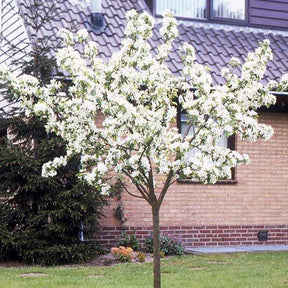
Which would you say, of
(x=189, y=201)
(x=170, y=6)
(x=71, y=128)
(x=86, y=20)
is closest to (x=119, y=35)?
(x=86, y=20)

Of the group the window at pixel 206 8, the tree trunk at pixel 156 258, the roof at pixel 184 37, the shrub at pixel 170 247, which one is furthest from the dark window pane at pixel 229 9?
the tree trunk at pixel 156 258

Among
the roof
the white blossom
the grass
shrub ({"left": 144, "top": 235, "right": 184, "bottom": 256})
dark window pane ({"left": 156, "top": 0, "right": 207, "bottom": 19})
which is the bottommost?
the grass

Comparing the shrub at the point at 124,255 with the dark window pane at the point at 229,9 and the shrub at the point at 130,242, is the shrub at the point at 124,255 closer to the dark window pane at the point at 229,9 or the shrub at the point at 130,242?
the shrub at the point at 130,242

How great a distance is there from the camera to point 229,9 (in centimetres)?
1430

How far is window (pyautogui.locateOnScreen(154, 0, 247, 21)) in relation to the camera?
1377 cm

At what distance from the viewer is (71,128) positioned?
647 cm

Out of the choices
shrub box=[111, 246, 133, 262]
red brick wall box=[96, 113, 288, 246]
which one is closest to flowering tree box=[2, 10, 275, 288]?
shrub box=[111, 246, 133, 262]

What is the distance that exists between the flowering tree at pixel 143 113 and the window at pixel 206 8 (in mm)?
7041

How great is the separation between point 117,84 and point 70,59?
0.52 m

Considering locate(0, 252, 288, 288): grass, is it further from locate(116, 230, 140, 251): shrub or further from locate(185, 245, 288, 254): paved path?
locate(116, 230, 140, 251): shrub

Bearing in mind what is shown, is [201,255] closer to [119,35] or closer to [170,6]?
[119,35]

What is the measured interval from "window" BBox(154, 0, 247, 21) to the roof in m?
0.30

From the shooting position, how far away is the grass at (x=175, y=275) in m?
8.12

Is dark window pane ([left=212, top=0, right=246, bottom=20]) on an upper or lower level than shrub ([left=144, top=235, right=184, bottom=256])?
upper
